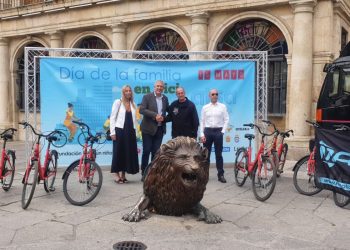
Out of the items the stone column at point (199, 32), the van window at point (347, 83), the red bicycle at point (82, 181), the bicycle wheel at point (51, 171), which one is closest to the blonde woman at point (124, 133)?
the bicycle wheel at point (51, 171)

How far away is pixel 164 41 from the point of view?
15070mm

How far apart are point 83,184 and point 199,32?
825 centimetres

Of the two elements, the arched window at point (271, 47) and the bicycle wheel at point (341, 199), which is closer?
the bicycle wheel at point (341, 199)

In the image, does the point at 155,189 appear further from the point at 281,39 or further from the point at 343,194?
the point at 281,39

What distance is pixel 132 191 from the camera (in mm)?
7387

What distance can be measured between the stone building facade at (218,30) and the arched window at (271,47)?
0.03m

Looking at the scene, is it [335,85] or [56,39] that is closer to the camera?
[335,85]

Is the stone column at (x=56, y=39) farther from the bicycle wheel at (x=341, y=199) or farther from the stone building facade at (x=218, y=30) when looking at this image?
the bicycle wheel at (x=341, y=199)

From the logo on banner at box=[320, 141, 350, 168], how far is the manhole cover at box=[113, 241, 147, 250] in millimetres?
3412

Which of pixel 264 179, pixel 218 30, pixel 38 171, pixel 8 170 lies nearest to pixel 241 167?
pixel 264 179

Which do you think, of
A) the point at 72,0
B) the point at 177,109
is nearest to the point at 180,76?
the point at 177,109

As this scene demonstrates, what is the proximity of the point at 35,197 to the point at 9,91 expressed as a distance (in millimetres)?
13104

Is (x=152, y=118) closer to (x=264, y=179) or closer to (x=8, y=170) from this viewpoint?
(x=264, y=179)

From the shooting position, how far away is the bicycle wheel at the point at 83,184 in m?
6.28
